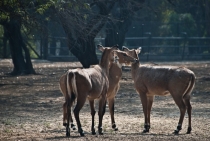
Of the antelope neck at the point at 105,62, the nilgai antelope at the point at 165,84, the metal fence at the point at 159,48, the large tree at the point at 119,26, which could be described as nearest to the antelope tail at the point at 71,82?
the antelope neck at the point at 105,62

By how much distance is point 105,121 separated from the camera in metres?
14.2

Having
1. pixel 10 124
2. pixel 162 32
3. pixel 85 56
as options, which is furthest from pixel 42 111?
pixel 162 32

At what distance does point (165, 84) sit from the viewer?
12.7 m

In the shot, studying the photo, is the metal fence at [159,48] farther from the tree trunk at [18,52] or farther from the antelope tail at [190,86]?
the antelope tail at [190,86]

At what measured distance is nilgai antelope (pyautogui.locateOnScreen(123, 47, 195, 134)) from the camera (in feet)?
40.7

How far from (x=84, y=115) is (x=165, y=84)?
3.38 metres

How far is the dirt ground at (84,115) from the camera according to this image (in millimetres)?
11852

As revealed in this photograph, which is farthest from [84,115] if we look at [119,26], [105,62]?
[119,26]

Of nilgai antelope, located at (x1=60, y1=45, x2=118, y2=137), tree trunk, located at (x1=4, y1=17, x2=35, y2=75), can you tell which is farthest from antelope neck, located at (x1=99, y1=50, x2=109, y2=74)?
tree trunk, located at (x1=4, y1=17, x2=35, y2=75)

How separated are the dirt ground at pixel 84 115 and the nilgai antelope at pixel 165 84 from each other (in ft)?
1.67

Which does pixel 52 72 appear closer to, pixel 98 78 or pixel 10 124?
pixel 10 124

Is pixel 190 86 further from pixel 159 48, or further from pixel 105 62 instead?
pixel 159 48

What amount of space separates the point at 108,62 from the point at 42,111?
4067mm

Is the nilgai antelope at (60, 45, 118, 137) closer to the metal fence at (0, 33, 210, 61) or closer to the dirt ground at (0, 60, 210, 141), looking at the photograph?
the dirt ground at (0, 60, 210, 141)
